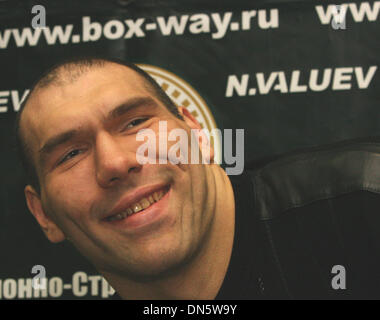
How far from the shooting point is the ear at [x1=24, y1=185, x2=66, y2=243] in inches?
44.7

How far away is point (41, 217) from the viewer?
3.76ft

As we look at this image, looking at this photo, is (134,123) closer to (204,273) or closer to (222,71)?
(222,71)

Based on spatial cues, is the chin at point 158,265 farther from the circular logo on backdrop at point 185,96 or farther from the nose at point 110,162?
the circular logo on backdrop at point 185,96

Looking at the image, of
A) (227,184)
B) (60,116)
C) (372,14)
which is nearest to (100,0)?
(60,116)

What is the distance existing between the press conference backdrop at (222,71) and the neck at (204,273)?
0.14m

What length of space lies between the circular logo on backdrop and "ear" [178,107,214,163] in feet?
0.09

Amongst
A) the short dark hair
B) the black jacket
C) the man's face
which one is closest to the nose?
the man's face

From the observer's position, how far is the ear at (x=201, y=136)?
1115 mm

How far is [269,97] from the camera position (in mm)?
1180

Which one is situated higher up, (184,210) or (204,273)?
(184,210)

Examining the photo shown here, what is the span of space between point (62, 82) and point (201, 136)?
393mm

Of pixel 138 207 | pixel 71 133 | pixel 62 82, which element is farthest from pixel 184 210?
pixel 62 82

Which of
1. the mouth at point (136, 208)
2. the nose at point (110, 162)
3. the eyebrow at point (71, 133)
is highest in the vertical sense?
the eyebrow at point (71, 133)

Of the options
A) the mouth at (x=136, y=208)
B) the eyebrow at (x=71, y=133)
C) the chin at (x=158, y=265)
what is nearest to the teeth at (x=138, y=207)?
the mouth at (x=136, y=208)
